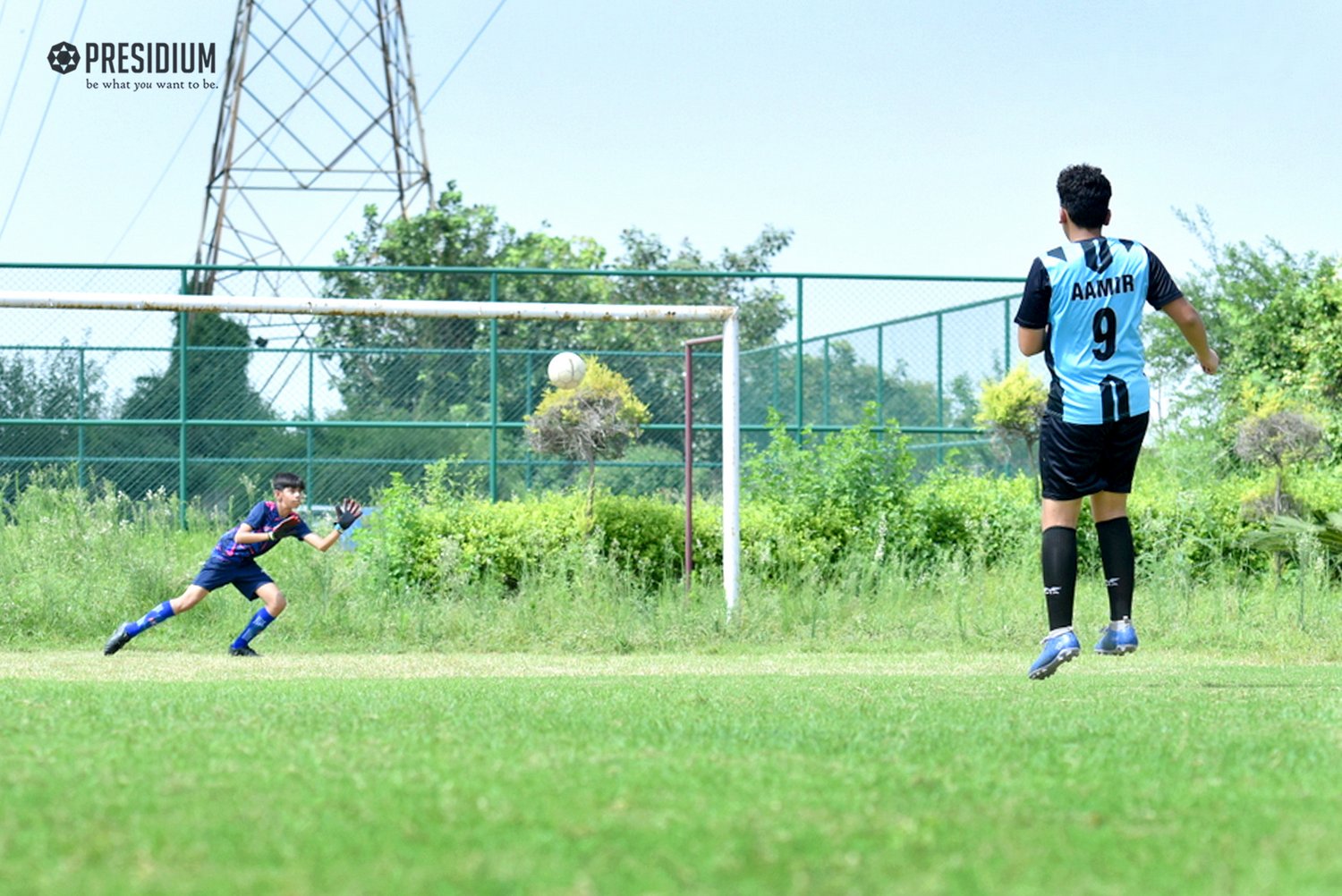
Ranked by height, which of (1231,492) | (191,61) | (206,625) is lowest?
(206,625)

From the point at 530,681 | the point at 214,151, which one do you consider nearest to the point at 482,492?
the point at 530,681

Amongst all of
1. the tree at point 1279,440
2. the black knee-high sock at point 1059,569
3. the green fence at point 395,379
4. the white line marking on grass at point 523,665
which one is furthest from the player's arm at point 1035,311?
the green fence at point 395,379

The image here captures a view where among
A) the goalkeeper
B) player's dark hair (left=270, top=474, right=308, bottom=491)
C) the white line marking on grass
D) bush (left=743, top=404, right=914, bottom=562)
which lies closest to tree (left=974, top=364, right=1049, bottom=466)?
bush (left=743, top=404, right=914, bottom=562)

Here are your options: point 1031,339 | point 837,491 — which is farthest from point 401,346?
point 1031,339

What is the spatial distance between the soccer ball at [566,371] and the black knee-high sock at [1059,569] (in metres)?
7.30

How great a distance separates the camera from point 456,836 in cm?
301

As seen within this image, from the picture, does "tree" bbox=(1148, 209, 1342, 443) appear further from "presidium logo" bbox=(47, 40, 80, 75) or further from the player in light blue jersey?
"presidium logo" bbox=(47, 40, 80, 75)

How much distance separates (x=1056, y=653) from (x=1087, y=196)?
2.03 m

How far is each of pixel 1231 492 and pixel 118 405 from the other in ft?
39.7

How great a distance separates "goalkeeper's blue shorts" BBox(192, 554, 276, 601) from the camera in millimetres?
11391

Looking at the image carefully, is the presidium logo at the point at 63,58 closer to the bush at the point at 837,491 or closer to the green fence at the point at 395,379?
the green fence at the point at 395,379

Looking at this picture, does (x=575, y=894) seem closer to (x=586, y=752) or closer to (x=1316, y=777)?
(x=586, y=752)

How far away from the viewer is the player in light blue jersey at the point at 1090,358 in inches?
263

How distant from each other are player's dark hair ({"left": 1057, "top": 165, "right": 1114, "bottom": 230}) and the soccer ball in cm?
734
